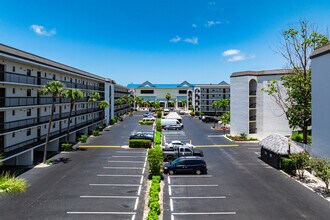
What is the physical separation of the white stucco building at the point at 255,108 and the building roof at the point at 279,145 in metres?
14.9

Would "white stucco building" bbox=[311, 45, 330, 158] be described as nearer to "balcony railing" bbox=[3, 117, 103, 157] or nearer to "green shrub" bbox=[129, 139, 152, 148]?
"green shrub" bbox=[129, 139, 152, 148]

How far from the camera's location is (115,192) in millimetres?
20375

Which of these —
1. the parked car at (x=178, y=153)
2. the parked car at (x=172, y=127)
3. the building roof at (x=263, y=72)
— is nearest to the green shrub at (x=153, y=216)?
the parked car at (x=178, y=153)

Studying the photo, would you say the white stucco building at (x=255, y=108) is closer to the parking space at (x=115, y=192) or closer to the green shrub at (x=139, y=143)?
the green shrub at (x=139, y=143)

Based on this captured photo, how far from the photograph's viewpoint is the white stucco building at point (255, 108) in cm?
4372

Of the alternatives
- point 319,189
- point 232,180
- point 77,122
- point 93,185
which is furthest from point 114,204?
point 77,122

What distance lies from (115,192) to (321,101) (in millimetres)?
20533

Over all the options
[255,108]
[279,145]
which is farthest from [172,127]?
[279,145]

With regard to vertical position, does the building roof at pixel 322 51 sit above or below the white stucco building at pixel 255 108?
above

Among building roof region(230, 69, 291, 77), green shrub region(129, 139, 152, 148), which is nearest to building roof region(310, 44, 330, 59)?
building roof region(230, 69, 291, 77)

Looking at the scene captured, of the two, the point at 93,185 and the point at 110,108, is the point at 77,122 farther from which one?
the point at 93,185

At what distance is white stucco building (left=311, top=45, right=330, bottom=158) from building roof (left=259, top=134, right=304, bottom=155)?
6.82 ft

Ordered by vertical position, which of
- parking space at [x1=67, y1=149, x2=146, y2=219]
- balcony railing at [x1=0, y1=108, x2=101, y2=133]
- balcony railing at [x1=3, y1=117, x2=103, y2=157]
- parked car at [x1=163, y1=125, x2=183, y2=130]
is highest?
balcony railing at [x1=0, y1=108, x2=101, y2=133]

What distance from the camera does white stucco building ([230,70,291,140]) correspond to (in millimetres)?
43719
